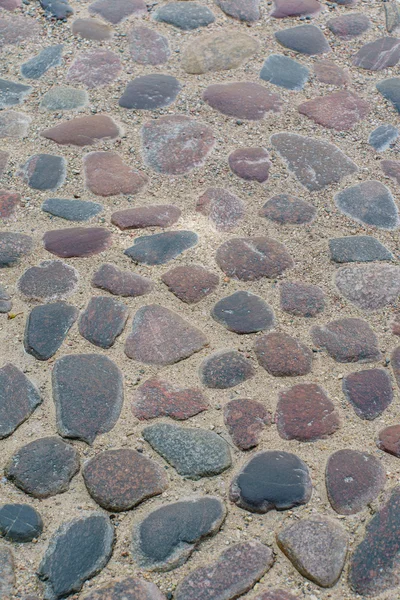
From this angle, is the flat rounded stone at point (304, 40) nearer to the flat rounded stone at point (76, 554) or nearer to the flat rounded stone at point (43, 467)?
the flat rounded stone at point (43, 467)

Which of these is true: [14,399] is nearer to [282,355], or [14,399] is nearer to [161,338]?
[161,338]

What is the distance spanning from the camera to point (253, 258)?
2.41 metres

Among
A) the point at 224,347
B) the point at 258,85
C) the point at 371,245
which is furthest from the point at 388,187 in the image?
the point at 224,347

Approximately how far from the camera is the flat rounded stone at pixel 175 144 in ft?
9.02

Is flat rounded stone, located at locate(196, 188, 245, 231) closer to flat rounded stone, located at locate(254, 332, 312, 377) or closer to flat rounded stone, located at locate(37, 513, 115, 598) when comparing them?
flat rounded stone, located at locate(254, 332, 312, 377)

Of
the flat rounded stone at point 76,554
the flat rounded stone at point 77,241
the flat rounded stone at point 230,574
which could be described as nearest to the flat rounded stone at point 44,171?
the flat rounded stone at point 77,241

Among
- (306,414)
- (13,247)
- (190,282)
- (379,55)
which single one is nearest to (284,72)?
(379,55)

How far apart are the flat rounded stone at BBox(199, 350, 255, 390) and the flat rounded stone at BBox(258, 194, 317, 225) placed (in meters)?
0.63

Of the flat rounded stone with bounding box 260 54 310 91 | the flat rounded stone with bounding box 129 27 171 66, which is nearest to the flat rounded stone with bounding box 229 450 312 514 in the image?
the flat rounded stone with bounding box 260 54 310 91

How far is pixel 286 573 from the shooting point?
5.47 ft

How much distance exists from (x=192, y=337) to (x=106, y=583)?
0.75 metres

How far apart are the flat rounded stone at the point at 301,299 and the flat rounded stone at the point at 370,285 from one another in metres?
0.08

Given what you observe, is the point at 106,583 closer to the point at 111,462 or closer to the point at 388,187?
the point at 111,462

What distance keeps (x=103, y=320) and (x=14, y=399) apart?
1.17 feet
